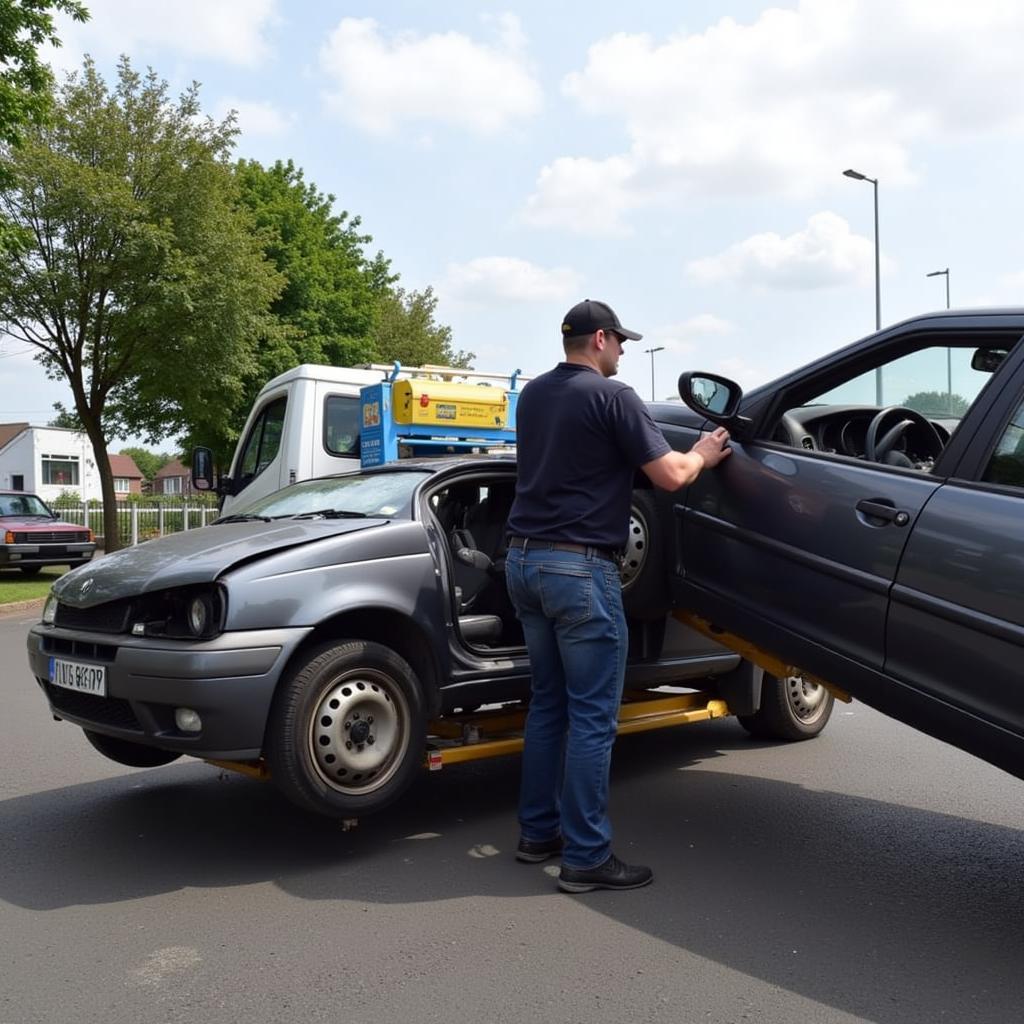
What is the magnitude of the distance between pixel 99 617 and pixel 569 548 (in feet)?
6.16

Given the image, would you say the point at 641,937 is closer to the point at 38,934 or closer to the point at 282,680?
the point at 282,680

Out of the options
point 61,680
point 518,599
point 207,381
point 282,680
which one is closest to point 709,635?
point 518,599

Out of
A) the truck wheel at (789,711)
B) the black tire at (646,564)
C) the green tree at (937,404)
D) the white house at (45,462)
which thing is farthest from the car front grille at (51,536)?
the white house at (45,462)

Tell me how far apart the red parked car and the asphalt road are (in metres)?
12.9

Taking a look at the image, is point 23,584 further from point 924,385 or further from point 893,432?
point 924,385

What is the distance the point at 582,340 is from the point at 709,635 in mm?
1394

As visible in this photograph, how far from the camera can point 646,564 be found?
4.54m

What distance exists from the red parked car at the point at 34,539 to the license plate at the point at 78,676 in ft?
46.8

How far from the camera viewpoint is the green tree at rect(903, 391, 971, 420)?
3.74 metres

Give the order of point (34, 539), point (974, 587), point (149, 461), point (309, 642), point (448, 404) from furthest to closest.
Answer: point (149, 461) < point (34, 539) < point (448, 404) < point (309, 642) < point (974, 587)

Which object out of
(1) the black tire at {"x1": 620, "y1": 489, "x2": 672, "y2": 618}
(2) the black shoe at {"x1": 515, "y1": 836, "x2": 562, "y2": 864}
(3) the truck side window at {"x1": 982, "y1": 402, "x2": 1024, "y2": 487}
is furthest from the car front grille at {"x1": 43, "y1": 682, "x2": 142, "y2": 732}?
(3) the truck side window at {"x1": 982, "y1": 402, "x2": 1024, "y2": 487}

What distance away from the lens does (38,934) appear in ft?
11.4

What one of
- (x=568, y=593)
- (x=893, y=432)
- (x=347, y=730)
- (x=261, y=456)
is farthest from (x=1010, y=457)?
(x=261, y=456)

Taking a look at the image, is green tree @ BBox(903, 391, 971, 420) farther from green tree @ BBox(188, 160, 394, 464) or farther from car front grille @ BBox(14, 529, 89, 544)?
green tree @ BBox(188, 160, 394, 464)
